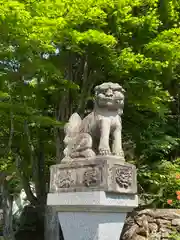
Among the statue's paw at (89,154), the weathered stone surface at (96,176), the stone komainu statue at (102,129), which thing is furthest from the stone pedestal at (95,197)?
the stone komainu statue at (102,129)

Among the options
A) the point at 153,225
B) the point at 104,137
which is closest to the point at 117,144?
the point at 104,137

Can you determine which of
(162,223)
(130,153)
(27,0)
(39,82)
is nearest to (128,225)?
(162,223)

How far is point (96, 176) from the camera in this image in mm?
4812

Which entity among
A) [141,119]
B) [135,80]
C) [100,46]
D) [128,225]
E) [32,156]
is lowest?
[128,225]

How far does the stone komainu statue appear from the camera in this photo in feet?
17.2

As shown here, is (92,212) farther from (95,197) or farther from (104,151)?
(104,151)

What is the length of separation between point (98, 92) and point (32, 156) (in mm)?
5772

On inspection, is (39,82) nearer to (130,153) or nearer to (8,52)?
(8,52)

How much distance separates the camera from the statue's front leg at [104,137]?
5078mm

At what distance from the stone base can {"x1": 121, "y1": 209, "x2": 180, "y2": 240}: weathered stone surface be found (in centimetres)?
404

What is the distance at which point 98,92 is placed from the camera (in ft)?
17.8

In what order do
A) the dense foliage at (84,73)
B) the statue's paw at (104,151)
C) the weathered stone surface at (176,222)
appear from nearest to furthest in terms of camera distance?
the statue's paw at (104,151)
the dense foliage at (84,73)
the weathered stone surface at (176,222)

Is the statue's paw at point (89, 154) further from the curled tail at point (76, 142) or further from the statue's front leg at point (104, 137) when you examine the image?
the statue's front leg at point (104, 137)

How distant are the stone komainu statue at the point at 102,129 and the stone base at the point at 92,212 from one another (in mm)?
625
